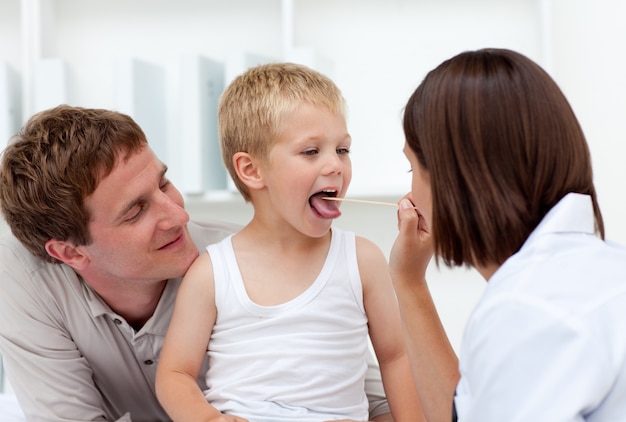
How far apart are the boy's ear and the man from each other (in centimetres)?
14

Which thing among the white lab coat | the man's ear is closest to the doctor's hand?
the white lab coat

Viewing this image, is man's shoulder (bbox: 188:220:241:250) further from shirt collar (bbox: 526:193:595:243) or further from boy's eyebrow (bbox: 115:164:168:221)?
shirt collar (bbox: 526:193:595:243)

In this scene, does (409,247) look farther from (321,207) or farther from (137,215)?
(137,215)

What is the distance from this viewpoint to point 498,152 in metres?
0.93

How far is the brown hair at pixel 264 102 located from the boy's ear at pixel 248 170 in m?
0.02

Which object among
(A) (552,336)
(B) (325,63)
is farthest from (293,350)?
(B) (325,63)

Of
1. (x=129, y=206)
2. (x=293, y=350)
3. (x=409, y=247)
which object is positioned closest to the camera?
(x=409, y=247)

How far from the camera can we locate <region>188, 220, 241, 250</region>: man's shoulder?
1714 mm

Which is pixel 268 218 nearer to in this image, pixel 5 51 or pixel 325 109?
pixel 325 109

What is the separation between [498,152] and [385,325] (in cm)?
60

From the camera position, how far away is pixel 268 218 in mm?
1486

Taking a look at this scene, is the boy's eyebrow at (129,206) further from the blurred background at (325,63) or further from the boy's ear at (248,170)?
the blurred background at (325,63)

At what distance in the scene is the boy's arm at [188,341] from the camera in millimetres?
1361

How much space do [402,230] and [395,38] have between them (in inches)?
49.0
